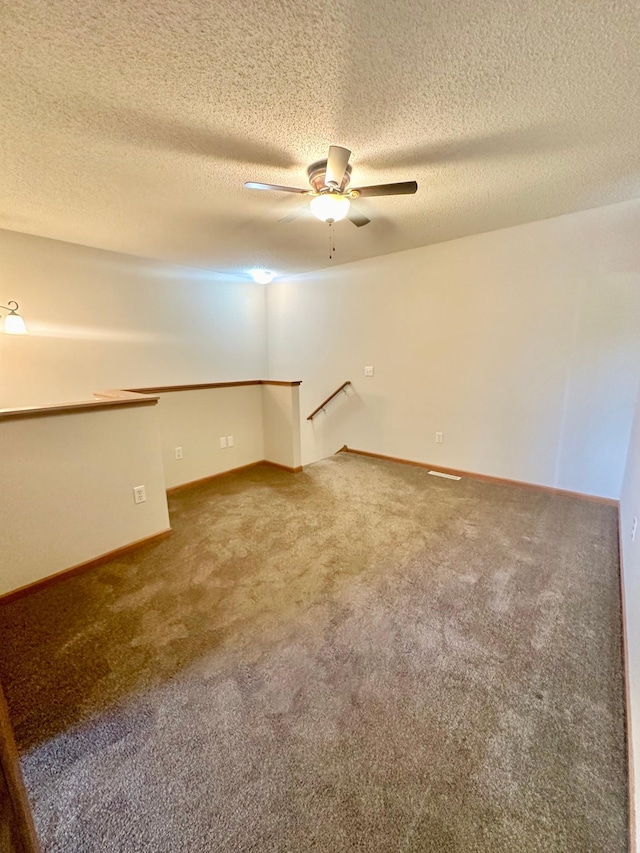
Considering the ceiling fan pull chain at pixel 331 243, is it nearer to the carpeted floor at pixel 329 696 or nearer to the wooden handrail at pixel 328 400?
the wooden handrail at pixel 328 400

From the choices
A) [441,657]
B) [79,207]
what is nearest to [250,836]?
[441,657]

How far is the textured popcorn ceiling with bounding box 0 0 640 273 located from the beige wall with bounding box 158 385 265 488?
5.14ft

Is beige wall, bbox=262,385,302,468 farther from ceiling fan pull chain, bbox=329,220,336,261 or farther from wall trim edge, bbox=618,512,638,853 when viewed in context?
wall trim edge, bbox=618,512,638,853

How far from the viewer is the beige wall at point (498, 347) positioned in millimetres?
2693

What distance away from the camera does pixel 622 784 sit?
1017mm

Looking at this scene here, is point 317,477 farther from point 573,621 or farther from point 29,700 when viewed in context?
point 29,700

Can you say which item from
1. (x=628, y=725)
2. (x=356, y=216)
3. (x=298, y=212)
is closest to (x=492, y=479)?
(x=628, y=725)

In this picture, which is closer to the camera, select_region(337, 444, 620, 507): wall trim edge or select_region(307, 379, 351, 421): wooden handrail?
select_region(337, 444, 620, 507): wall trim edge

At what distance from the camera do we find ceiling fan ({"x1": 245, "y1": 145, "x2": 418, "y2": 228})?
1628 mm

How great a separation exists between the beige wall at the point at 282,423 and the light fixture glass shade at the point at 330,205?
5.79ft

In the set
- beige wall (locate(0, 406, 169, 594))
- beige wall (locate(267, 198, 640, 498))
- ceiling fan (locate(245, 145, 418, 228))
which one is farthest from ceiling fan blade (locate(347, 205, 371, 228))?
beige wall (locate(0, 406, 169, 594))

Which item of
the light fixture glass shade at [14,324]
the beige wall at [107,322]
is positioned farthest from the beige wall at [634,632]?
the beige wall at [107,322]

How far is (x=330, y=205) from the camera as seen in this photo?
6.18 ft

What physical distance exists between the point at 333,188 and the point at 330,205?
0.29 ft
